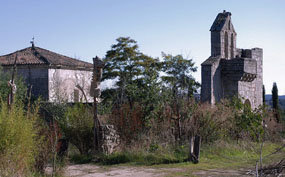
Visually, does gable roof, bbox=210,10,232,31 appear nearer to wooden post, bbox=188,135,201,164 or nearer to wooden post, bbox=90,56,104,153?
wooden post, bbox=90,56,104,153

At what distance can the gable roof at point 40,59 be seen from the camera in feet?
82.6

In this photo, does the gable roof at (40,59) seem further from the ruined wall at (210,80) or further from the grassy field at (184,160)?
the grassy field at (184,160)

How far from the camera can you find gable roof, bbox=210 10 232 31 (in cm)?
1933

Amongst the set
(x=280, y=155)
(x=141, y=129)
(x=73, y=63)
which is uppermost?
(x=73, y=63)

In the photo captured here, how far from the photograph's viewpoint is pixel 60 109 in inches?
623

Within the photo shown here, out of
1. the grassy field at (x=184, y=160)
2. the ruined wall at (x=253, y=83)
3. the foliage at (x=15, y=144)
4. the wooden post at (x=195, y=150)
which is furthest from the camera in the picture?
Answer: the ruined wall at (x=253, y=83)

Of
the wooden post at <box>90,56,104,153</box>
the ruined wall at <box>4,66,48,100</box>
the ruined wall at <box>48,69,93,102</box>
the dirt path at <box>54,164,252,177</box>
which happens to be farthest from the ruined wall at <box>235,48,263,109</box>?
the ruined wall at <box>4,66,48,100</box>

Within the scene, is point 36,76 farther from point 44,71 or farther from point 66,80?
point 66,80

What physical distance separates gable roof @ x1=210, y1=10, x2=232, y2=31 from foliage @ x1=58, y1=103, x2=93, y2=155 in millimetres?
9661

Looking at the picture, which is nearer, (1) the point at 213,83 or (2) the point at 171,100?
(2) the point at 171,100

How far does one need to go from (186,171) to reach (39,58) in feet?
60.3

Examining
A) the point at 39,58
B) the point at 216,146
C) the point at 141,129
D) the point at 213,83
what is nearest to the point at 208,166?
the point at 216,146

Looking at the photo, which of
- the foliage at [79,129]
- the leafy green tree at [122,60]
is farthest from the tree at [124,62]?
the foliage at [79,129]

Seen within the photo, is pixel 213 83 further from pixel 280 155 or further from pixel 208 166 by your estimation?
pixel 208 166
